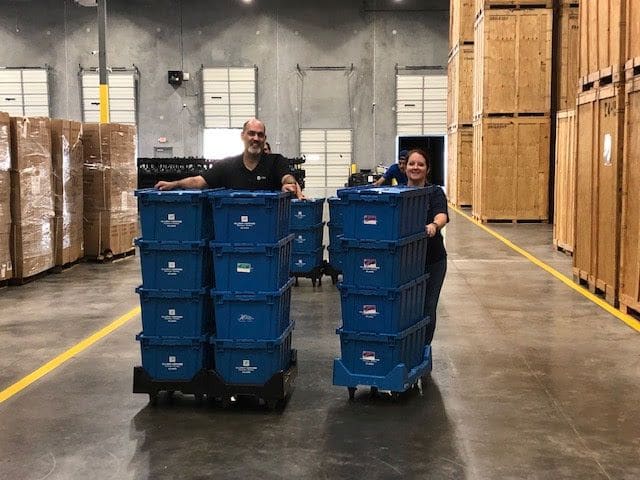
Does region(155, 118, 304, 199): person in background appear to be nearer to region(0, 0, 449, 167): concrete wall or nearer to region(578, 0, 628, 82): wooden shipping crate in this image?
region(578, 0, 628, 82): wooden shipping crate

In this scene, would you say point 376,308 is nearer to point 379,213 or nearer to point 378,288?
point 378,288

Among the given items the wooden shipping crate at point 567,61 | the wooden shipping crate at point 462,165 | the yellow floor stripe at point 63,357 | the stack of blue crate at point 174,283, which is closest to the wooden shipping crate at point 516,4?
the wooden shipping crate at point 567,61

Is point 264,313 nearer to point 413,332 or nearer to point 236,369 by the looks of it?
point 236,369

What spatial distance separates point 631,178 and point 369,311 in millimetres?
4688

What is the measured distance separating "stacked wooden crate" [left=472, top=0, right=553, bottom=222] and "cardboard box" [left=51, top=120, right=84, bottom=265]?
34.4 ft

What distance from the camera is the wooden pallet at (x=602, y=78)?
9586 mm

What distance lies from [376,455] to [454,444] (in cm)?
57

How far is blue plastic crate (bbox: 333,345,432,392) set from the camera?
609 centimetres

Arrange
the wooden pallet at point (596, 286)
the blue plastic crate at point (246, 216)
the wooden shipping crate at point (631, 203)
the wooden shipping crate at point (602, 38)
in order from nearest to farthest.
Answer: the blue plastic crate at point (246, 216)
the wooden shipping crate at point (631, 203)
the wooden shipping crate at point (602, 38)
the wooden pallet at point (596, 286)

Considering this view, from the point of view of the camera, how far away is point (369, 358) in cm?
619

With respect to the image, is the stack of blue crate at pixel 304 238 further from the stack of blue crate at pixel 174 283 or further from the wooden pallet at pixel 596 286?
the stack of blue crate at pixel 174 283

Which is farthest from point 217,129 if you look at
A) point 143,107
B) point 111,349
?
point 111,349

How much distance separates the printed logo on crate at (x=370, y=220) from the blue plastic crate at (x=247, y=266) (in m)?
0.66

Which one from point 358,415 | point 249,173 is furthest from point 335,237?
point 358,415
